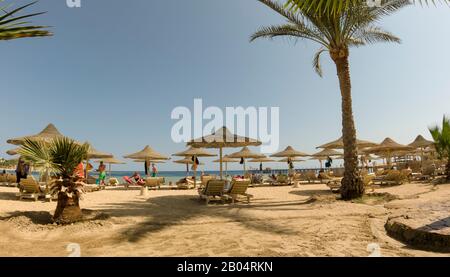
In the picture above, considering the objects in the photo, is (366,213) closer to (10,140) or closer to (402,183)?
(402,183)

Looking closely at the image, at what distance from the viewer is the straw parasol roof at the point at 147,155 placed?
17.0m

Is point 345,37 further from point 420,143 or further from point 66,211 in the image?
point 420,143

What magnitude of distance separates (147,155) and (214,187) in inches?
350

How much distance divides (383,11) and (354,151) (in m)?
5.01

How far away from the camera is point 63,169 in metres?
6.31

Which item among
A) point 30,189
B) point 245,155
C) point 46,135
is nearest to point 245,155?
point 245,155

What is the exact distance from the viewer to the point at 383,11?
9.73 meters

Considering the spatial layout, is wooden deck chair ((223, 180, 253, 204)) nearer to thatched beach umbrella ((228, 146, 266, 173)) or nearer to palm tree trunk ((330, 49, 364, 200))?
palm tree trunk ((330, 49, 364, 200))

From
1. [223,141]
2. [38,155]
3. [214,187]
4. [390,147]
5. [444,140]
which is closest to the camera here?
[38,155]

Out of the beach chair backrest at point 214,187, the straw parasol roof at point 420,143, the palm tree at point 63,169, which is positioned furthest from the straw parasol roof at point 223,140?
the straw parasol roof at point 420,143

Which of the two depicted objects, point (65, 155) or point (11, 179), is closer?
point (65, 155)

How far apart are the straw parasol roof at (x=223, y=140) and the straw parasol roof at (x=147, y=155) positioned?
23.7 feet

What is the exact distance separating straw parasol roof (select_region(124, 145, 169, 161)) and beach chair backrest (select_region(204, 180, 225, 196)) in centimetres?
846
